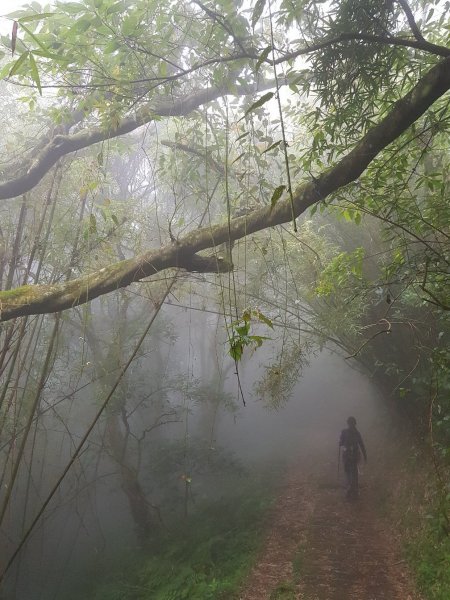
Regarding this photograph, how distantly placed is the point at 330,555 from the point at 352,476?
200cm

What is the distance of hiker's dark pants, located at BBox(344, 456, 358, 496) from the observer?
6828mm

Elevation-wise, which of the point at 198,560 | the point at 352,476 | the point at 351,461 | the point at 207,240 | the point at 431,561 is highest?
the point at 207,240

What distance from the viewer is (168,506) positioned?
8.07 metres

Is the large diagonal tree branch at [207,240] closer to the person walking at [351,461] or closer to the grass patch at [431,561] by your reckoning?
the grass patch at [431,561]

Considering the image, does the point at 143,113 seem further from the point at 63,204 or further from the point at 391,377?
the point at 391,377

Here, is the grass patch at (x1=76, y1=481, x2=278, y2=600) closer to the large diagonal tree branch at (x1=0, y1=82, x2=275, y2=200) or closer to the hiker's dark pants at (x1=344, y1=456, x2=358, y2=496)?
the hiker's dark pants at (x1=344, y1=456, x2=358, y2=496)

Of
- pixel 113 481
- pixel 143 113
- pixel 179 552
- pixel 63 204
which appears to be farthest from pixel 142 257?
pixel 113 481

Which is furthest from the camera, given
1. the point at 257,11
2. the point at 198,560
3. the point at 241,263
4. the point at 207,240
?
the point at 241,263

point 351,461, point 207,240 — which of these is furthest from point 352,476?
point 207,240

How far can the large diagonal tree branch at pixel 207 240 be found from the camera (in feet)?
7.85

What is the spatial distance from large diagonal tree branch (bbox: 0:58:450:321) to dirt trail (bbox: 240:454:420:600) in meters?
3.93

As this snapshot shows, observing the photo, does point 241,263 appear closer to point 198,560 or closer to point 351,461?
point 351,461

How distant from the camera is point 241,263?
7953 millimetres

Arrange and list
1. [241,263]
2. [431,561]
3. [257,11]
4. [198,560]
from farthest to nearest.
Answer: [241,263], [198,560], [431,561], [257,11]
